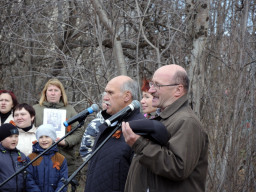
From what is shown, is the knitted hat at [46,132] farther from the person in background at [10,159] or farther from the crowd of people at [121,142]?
the person in background at [10,159]

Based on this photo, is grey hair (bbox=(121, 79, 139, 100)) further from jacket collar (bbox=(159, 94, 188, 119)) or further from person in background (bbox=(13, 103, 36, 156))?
person in background (bbox=(13, 103, 36, 156))

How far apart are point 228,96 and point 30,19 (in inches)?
204

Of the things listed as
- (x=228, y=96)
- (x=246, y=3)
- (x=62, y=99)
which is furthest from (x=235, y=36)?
(x=62, y=99)

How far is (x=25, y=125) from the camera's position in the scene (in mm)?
5852

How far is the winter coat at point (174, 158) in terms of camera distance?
114 inches

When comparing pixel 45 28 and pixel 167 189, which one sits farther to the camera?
pixel 45 28

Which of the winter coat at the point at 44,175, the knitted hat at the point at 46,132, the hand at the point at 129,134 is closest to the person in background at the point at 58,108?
the knitted hat at the point at 46,132

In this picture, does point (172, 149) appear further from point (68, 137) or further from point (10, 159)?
point (68, 137)

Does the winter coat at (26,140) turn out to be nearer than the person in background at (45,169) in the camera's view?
No

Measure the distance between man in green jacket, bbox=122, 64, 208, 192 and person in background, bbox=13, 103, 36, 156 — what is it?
2.79m

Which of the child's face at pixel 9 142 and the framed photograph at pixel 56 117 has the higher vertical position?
the framed photograph at pixel 56 117

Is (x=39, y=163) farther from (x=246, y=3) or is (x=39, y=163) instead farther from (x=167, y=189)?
(x=246, y=3)

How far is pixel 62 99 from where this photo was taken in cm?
640

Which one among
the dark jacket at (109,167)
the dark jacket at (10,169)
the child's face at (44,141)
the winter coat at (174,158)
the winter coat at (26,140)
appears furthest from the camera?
the winter coat at (26,140)
